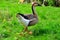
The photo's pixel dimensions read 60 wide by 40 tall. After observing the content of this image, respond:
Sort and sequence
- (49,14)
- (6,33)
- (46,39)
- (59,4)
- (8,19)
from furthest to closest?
(59,4), (49,14), (8,19), (6,33), (46,39)

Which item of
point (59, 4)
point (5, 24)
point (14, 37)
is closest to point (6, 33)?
point (14, 37)

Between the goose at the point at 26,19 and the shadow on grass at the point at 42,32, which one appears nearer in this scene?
the goose at the point at 26,19

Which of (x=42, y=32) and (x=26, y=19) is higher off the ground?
(x=26, y=19)

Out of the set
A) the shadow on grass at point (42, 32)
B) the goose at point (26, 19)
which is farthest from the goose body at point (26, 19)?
the shadow on grass at point (42, 32)

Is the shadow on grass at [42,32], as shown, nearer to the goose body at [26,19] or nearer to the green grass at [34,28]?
the green grass at [34,28]

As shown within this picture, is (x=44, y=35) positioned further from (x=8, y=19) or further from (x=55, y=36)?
(x=8, y=19)

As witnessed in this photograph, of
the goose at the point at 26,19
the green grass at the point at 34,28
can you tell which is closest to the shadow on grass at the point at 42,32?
the green grass at the point at 34,28

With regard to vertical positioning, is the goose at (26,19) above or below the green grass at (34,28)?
above

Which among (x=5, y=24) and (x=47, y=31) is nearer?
(x=47, y=31)

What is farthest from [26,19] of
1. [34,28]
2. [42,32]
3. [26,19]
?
[34,28]

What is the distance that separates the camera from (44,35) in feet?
31.7

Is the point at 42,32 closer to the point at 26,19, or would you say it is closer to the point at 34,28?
the point at 34,28

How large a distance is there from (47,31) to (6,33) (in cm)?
157

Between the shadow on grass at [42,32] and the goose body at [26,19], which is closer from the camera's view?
the goose body at [26,19]
